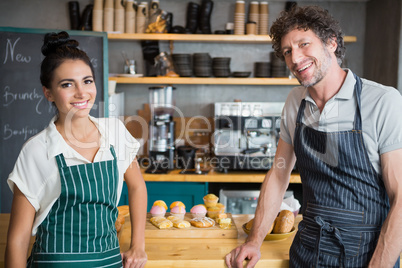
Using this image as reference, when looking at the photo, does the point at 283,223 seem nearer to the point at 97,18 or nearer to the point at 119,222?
the point at 119,222

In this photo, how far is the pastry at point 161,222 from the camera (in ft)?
6.28

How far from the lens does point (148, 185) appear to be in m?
3.76

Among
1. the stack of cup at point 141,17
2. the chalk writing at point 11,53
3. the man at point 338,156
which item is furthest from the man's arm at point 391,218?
the stack of cup at point 141,17

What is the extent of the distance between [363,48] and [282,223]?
10.3 feet

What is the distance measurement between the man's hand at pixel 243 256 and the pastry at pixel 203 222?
0.74 feet

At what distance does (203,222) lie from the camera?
194 centimetres

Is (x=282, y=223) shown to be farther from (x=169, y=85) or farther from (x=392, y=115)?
(x=169, y=85)

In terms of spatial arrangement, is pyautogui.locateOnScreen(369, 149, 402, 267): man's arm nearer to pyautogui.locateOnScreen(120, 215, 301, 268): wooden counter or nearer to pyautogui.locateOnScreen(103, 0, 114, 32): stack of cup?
pyautogui.locateOnScreen(120, 215, 301, 268): wooden counter

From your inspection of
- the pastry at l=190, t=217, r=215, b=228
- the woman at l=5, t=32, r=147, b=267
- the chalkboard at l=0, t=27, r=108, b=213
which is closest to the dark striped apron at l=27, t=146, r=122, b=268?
the woman at l=5, t=32, r=147, b=267

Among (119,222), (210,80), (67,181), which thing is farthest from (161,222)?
(210,80)

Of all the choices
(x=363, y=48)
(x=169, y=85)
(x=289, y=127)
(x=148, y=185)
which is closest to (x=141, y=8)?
(x=169, y=85)

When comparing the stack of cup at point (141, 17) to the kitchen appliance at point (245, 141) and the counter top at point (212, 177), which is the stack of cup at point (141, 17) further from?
the counter top at point (212, 177)

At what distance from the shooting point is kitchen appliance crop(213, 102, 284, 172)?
3.81 meters

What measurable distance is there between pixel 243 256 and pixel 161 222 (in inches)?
16.8
